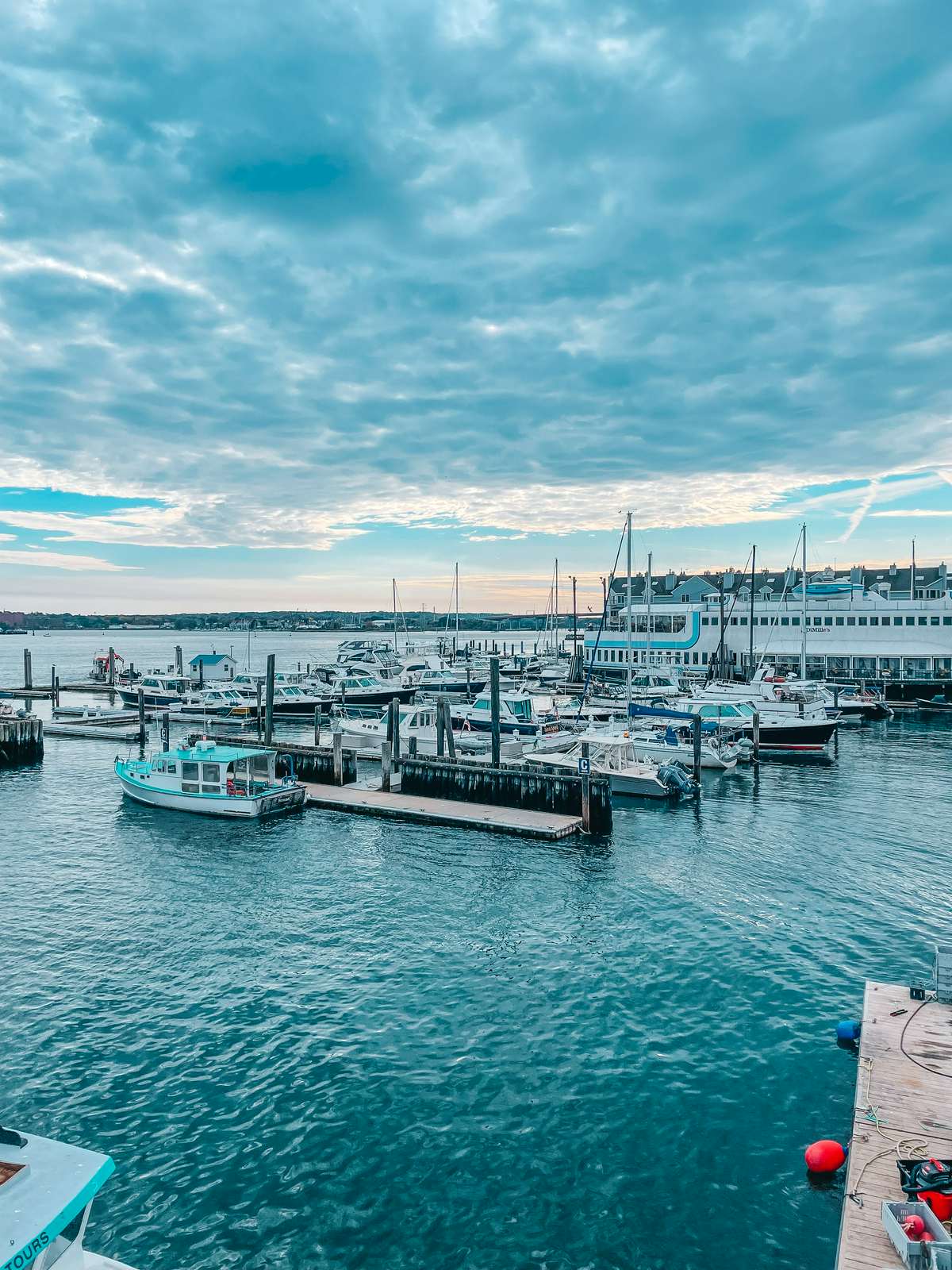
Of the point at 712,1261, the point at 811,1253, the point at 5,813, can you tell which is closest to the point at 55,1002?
the point at 712,1261

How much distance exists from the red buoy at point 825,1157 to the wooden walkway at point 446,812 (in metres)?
19.1

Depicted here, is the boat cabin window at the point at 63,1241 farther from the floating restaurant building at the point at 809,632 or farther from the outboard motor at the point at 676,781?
the floating restaurant building at the point at 809,632

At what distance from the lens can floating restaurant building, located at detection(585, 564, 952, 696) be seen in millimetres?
83438

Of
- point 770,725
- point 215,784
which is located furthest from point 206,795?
point 770,725

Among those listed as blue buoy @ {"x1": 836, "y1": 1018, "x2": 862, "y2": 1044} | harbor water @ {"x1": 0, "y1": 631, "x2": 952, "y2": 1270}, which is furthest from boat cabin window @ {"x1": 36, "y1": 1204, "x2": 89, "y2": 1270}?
blue buoy @ {"x1": 836, "y1": 1018, "x2": 862, "y2": 1044}

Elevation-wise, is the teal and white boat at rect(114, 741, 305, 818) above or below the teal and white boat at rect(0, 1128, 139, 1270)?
below

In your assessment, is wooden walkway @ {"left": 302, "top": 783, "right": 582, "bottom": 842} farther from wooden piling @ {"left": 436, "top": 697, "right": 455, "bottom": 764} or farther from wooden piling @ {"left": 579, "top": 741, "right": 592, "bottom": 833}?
wooden piling @ {"left": 436, "top": 697, "right": 455, "bottom": 764}

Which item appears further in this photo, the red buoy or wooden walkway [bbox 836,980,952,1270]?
the red buoy

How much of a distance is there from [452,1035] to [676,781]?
970 inches

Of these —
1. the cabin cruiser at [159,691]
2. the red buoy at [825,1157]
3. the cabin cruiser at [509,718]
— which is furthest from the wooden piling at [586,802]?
the cabin cruiser at [159,691]

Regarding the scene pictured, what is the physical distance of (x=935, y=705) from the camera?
73500 millimetres

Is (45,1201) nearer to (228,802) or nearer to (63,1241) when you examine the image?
(63,1241)

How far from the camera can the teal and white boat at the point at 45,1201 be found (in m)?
7.61

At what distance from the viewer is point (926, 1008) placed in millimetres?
15547
